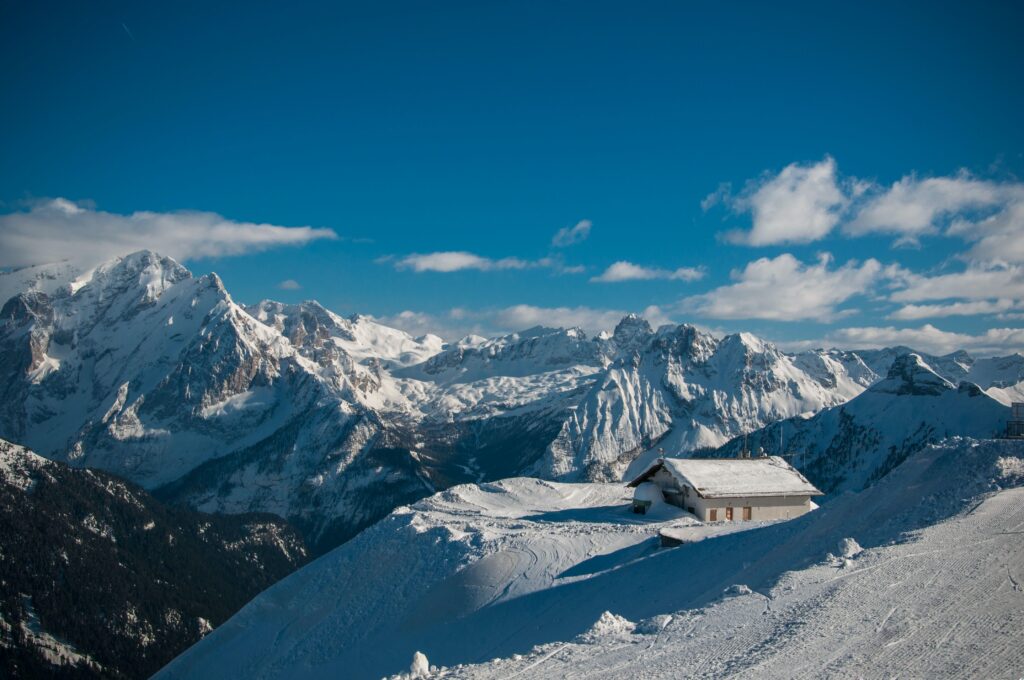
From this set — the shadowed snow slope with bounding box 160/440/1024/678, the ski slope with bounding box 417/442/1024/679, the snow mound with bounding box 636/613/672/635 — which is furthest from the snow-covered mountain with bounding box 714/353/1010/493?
the snow mound with bounding box 636/613/672/635

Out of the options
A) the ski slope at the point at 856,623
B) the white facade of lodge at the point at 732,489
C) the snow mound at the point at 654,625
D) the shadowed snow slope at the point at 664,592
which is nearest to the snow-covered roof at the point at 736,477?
the white facade of lodge at the point at 732,489

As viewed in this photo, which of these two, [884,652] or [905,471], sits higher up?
[905,471]

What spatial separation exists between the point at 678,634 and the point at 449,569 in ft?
57.7

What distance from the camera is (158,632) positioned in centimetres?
12244

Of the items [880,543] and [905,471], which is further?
[905,471]

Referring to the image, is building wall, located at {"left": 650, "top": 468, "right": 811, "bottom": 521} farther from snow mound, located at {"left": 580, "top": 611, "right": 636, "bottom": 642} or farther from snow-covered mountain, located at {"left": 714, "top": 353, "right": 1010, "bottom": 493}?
snow-covered mountain, located at {"left": 714, "top": 353, "right": 1010, "bottom": 493}

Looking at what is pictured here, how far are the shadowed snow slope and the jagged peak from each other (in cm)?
16359

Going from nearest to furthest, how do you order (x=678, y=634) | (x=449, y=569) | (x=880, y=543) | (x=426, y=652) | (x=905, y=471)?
(x=678, y=634) < (x=880, y=543) < (x=426, y=652) < (x=905, y=471) < (x=449, y=569)

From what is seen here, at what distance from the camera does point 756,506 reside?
39781mm

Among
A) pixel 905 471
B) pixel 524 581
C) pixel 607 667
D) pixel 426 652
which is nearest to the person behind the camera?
pixel 607 667

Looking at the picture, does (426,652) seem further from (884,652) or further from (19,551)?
(19,551)

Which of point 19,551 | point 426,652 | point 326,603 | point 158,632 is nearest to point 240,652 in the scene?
point 326,603

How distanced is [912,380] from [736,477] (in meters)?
168

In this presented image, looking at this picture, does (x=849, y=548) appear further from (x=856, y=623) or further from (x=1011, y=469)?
(x=1011, y=469)
